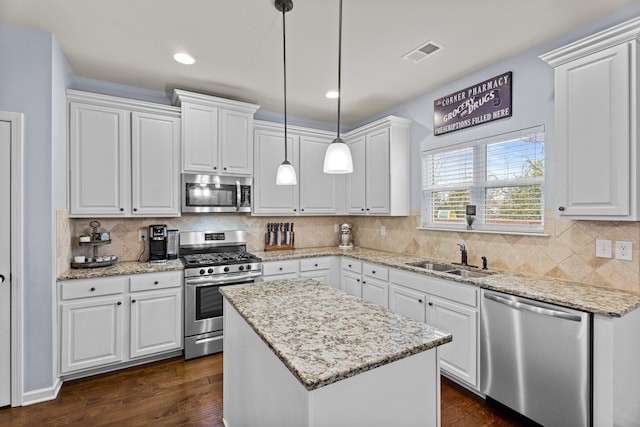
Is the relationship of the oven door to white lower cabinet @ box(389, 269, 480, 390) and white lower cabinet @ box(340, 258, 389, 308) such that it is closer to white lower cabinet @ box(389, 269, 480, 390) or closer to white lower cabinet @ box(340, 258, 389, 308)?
white lower cabinet @ box(340, 258, 389, 308)

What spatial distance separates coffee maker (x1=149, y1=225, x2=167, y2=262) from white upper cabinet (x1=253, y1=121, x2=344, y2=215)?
105 cm

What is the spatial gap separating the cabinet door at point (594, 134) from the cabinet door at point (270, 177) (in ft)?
9.16

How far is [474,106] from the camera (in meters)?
3.12

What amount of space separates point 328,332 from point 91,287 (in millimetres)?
2413

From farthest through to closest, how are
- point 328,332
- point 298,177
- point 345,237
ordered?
1. point 345,237
2. point 298,177
3. point 328,332

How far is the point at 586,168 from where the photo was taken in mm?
2127

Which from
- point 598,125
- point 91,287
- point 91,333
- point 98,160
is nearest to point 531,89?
point 598,125

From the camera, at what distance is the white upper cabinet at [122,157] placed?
294 cm

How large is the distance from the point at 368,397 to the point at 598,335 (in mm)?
1528

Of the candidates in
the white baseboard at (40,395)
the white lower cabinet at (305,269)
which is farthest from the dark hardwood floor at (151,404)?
the white lower cabinet at (305,269)

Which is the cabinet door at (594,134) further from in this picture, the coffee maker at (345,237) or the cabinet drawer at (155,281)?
the cabinet drawer at (155,281)

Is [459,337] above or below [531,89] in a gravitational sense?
below

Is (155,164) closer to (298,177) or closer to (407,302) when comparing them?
(298,177)

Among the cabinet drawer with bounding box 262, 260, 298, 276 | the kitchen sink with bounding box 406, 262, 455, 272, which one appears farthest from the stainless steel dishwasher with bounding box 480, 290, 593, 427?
the cabinet drawer with bounding box 262, 260, 298, 276
